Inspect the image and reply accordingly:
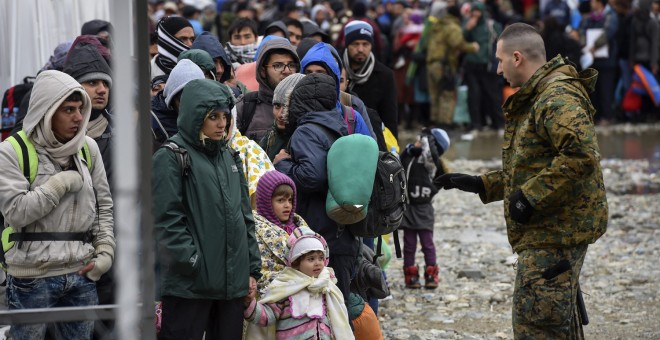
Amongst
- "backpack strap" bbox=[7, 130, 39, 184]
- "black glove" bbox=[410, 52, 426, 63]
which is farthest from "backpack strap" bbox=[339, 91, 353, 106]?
"black glove" bbox=[410, 52, 426, 63]

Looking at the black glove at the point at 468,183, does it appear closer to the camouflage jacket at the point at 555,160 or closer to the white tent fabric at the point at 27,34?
the camouflage jacket at the point at 555,160

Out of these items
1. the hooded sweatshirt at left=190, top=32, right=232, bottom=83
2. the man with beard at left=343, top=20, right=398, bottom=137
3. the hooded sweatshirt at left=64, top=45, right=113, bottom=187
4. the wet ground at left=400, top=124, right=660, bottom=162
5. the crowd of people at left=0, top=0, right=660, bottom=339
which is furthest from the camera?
the wet ground at left=400, top=124, right=660, bottom=162

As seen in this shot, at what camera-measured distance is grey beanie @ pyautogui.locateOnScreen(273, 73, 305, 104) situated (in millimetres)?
7332

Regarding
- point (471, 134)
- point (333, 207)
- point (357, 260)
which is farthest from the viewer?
point (471, 134)

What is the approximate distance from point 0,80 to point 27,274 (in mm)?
4086

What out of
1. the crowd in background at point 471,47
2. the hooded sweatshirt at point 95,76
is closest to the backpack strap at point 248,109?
the hooded sweatshirt at point 95,76

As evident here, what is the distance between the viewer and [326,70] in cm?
812

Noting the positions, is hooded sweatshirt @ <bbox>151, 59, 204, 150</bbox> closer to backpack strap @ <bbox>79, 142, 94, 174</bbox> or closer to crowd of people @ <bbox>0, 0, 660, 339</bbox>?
crowd of people @ <bbox>0, 0, 660, 339</bbox>

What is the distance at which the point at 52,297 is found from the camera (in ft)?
19.6

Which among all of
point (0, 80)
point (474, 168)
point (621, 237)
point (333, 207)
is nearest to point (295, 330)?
point (333, 207)

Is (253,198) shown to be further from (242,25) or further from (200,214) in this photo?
(242,25)

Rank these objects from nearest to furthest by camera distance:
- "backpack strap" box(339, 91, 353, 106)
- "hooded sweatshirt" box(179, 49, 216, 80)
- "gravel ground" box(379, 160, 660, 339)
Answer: "hooded sweatshirt" box(179, 49, 216, 80), "backpack strap" box(339, 91, 353, 106), "gravel ground" box(379, 160, 660, 339)

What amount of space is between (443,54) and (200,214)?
51.9 feet

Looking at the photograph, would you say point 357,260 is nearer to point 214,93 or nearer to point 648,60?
point 214,93
